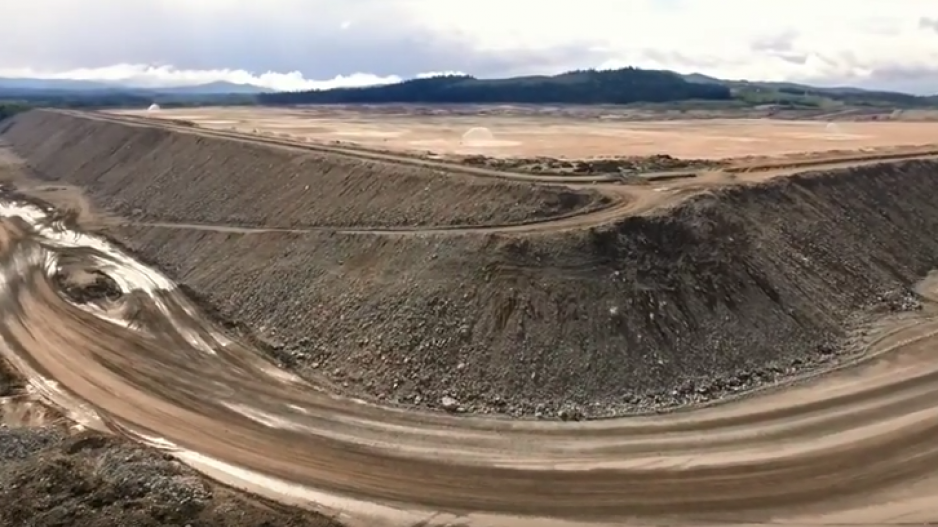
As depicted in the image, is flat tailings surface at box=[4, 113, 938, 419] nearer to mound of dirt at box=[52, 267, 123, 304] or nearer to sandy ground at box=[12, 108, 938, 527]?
sandy ground at box=[12, 108, 938, 527]

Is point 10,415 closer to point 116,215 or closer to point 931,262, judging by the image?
point 116,215

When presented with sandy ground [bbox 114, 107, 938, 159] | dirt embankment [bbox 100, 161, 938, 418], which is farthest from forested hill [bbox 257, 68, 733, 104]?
dirt embankment [bbox 100, 161, 938, 418]

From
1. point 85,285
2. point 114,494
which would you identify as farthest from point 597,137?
point 114,494

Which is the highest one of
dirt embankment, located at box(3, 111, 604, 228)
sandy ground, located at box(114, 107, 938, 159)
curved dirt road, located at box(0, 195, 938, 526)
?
sandy ground, located at box(114, 107, 938, 159)

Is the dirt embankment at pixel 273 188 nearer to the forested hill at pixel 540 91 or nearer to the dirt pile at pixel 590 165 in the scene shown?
the dirt pile at pixel 590 165

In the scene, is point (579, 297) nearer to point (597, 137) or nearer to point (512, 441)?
point (512, 441)

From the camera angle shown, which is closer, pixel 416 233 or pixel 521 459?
pixel 521 459

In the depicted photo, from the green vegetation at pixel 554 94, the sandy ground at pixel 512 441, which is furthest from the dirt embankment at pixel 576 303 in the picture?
the green vegetation at pixel 554 94

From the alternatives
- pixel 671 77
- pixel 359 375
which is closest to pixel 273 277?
pixel 359 375
